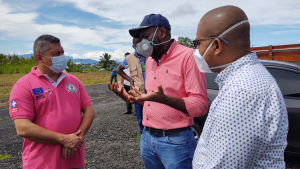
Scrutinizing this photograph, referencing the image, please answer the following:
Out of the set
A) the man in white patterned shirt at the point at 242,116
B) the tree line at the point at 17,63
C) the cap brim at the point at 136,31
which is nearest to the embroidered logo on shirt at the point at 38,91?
the cap brim at the point at 136,31

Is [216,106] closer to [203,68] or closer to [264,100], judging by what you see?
[264,100]

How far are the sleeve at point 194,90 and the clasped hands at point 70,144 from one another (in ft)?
3.59

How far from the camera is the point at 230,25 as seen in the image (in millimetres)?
1105

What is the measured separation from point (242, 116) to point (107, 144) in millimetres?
4370

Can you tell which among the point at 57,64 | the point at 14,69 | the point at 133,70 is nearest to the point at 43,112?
the point at 57,64

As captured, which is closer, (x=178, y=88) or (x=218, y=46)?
(x=218, y=46)

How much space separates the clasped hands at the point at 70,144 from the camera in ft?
6.88

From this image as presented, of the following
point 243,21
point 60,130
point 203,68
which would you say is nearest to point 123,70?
point 60,130

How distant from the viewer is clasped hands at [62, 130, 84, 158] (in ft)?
6.88

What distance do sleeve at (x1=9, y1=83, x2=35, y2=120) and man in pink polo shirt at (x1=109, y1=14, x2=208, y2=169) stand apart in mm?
741

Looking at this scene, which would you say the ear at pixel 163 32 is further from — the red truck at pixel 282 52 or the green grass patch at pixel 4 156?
the red truck at pixel 282 52

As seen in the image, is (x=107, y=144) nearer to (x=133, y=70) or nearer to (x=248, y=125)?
(x=133, y=70)

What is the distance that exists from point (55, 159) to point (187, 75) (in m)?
1.39

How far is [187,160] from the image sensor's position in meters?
1.88
